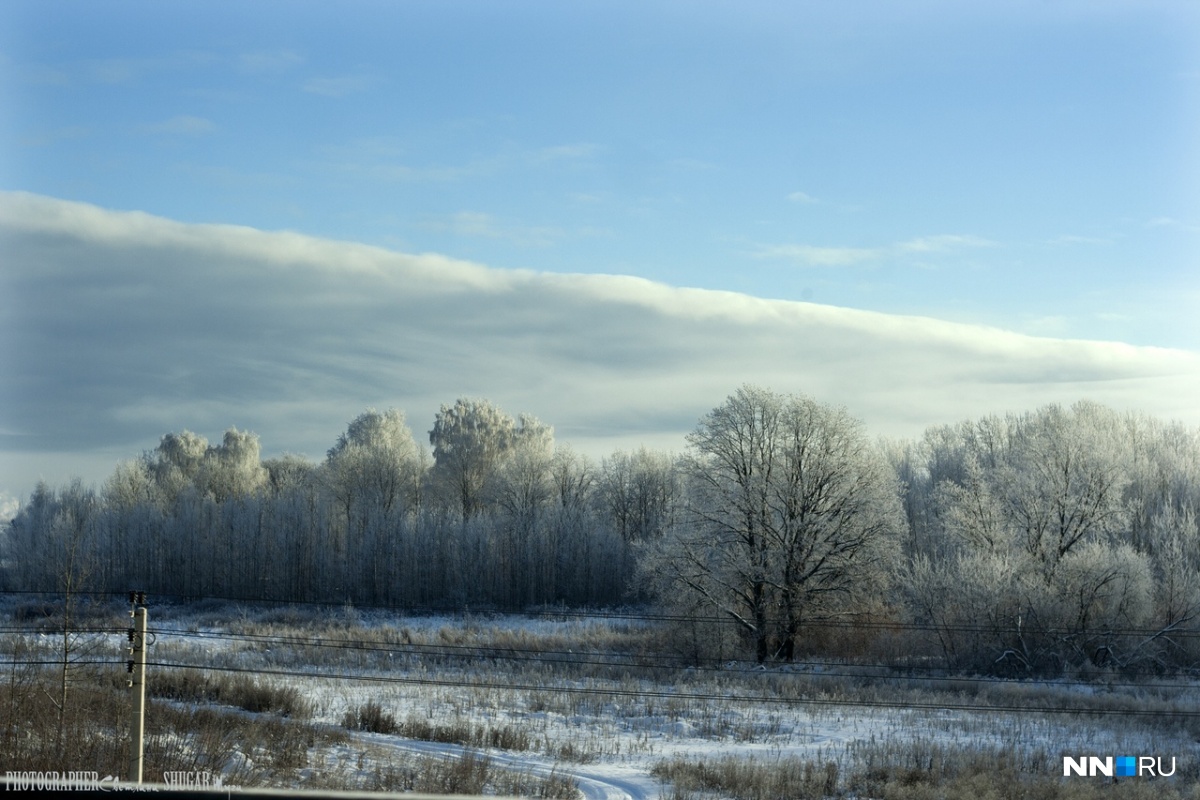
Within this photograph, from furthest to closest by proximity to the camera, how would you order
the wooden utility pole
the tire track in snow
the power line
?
the power line → the tire track in snow → the wooden utility pole

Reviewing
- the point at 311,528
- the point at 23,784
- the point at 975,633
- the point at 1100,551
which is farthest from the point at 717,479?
the point at 23,784

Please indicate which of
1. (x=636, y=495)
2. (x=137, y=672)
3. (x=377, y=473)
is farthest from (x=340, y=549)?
(x=137, y=672)

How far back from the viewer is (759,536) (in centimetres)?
4581

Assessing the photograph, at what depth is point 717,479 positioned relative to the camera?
4722cm

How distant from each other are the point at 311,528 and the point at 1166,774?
60.3 metres

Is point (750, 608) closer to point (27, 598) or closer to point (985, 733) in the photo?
point (985, 733)

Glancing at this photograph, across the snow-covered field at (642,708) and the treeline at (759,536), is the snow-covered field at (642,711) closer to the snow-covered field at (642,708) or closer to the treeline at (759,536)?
the snow-covered field at (642,708)

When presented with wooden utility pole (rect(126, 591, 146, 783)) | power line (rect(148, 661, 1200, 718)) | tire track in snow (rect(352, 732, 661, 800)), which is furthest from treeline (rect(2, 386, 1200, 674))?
power line (rect(148, 661, 1200, 718))

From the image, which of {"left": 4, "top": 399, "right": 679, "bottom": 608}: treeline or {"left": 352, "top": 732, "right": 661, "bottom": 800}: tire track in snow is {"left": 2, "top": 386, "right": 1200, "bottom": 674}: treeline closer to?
{"left": 4, "top": 399, "right": 679, "bottom": 608}: treeline

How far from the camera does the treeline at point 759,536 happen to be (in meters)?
42.1

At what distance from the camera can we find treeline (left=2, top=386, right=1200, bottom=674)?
42094 mm

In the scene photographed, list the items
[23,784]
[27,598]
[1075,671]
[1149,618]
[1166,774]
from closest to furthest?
1. [23,784]
2. [1166,774]
3. [1075,671]
4. [1149,618]
5. [27,598]

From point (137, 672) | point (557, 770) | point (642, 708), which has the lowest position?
point (642, 708)

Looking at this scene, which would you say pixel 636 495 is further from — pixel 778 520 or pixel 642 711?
pixel 642 711
